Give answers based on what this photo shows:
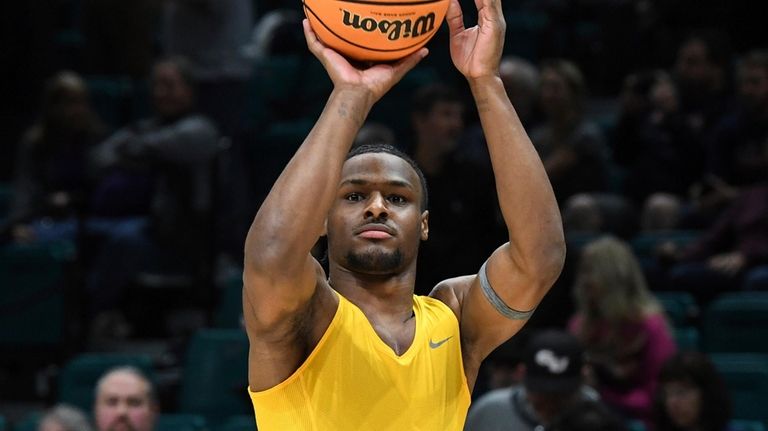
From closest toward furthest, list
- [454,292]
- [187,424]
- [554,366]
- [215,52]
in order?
[454,292], [554,366], [187,424], [215,52]

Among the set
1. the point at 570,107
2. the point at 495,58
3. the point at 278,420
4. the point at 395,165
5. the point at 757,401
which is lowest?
the point at 757,401

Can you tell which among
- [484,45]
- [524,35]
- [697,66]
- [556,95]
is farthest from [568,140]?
[484,45]

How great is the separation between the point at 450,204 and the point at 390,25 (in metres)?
3.68

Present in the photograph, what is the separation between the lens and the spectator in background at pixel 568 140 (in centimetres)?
866

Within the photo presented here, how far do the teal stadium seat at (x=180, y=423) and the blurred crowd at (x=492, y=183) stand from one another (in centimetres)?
121

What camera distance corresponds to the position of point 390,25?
3.79 metres

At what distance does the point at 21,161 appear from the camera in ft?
30.9

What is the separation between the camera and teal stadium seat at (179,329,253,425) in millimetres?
7875

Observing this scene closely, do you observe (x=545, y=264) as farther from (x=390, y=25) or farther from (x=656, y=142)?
(x=656, y=142)

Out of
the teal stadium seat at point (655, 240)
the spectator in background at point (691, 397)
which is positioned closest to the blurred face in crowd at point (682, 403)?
the spectator in background at point (691, 397)

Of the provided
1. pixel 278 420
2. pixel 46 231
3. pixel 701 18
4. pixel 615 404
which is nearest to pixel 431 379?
pixel 278 420

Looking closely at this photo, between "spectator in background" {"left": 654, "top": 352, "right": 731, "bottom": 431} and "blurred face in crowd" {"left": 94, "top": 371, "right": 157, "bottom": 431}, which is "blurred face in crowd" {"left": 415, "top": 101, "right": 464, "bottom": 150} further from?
"blurred face in crowd" {"left": 94, "top": 371, "right": 157, "bottom": 431}

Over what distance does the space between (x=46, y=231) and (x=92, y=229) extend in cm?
33

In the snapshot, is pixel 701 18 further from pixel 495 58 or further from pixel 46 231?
pixel 495 58
